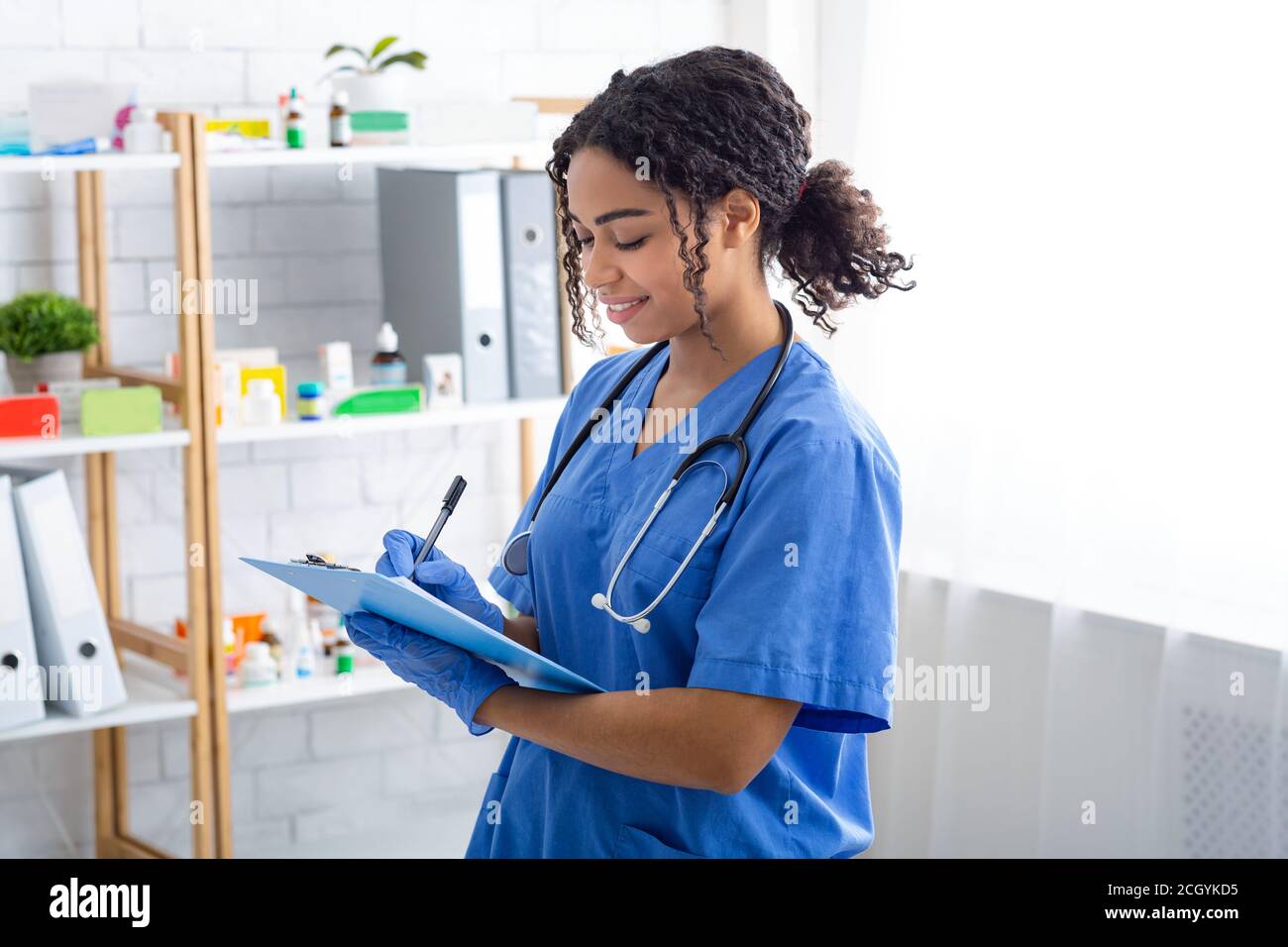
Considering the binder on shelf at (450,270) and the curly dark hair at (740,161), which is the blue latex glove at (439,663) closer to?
the curly dark hair at (740,161)

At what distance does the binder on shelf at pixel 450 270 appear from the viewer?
2326 millimetres

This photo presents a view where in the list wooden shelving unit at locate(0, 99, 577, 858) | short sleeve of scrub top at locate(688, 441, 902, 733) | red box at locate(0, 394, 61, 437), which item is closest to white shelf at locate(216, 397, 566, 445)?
wooden shelving unit at locate(0, 99, 577, 858)

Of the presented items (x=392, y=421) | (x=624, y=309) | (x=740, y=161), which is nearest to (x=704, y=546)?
(x=624, y=309)

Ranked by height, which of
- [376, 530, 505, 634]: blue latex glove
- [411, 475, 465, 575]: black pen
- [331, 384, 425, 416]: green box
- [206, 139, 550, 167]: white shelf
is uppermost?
[206, 139, 550, 167]: white shelf

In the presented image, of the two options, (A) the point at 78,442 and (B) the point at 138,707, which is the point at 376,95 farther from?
(B) the point at 138,707

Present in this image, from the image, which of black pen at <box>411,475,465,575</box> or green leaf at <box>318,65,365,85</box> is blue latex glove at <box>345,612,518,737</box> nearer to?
black pen at <box>411,475,465,575</box>

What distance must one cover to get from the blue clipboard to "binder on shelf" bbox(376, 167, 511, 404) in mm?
1169

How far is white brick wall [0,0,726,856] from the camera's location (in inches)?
94.0

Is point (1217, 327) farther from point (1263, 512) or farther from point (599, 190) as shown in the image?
point (599, 190)

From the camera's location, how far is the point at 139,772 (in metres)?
2.55

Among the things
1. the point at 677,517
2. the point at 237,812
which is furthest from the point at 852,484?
the point at 237,812

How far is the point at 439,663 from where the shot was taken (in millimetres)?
1249

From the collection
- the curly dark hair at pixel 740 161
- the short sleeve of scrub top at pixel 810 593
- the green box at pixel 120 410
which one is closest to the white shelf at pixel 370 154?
the green box at pixel 120 410

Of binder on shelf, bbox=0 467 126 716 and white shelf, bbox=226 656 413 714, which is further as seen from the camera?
white shelf, bbox=226 656 413 714
